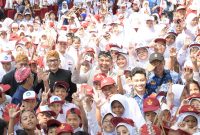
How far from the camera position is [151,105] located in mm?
6387

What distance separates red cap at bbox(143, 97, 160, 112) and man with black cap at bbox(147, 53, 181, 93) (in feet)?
2.50

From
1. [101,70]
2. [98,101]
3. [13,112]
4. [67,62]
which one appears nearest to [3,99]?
[13,112]

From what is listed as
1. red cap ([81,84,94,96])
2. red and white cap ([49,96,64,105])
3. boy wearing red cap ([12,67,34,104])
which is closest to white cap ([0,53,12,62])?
boy wearing red cap ([12,67,34,104])

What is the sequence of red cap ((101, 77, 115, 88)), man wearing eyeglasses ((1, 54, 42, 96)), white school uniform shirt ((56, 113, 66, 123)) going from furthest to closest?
man wearing eyeglasses ((1, 54, 42, 96)) → red cap ((101, 77, 115, 88)) → white school uniform shirt ((56, 113, 66, 123))

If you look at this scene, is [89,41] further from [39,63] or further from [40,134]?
Answer: [40,134]

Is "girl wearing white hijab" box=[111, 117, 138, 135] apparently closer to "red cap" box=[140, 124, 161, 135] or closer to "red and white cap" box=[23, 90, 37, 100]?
"red cap" box=[140, 124, 161, 135]

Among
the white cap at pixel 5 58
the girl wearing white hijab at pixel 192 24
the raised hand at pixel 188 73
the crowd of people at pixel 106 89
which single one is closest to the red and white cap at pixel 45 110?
the crowd of people at pixel 106 89

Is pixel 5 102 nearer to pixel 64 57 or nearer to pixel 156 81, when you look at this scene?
pixel 156 81

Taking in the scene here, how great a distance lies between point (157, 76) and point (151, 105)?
109 cm

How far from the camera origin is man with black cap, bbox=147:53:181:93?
7.29 m

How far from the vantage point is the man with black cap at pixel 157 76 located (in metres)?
7.29

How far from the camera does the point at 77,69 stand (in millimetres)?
7832

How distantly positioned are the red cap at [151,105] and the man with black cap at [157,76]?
0.76m

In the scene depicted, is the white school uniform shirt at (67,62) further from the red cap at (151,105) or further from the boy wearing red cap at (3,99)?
the red cap at (151,105)
